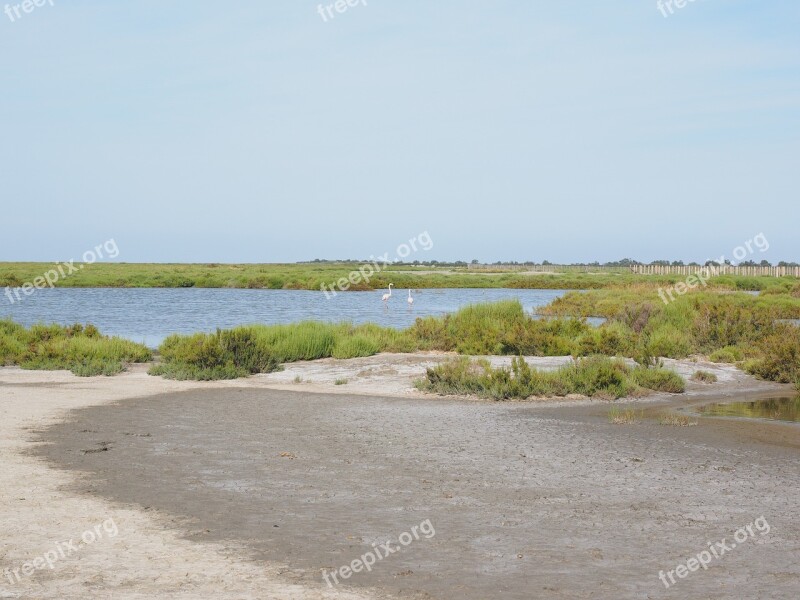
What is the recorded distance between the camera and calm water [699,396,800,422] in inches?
645

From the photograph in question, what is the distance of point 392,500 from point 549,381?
10195 mm

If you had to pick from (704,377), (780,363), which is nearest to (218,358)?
(704,377)

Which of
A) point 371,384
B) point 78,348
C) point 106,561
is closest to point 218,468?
point 106,561

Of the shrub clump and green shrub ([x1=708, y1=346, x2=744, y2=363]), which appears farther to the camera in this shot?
green shrub ([x1=708, y1=346, x2=744, y2=363])

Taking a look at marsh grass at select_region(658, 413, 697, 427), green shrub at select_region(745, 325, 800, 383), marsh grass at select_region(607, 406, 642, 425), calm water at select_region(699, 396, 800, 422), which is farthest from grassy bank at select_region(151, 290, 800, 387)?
marsh grass at select_region(658, 413, 697, 427)

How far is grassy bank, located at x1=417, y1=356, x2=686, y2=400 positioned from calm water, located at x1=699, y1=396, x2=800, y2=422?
1842 mm

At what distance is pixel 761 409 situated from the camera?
17.3m

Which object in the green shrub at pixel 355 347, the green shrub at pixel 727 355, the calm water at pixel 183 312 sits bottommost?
the green shrub at pixel 727 355

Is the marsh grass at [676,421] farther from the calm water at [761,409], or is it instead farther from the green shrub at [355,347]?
the green shrub at [355,347]

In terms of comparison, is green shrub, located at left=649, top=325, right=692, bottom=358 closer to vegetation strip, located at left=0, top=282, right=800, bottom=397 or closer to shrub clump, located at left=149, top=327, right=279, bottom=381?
vegetation strip, located at left=0, top=282, right=800, bottom=397

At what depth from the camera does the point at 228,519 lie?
8.58 metres

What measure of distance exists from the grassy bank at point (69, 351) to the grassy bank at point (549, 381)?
849cm

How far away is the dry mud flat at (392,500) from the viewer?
6906 mm

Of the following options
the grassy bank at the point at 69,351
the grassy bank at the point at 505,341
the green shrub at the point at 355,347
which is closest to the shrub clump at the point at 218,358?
the grassy bank at the point at 505,341
